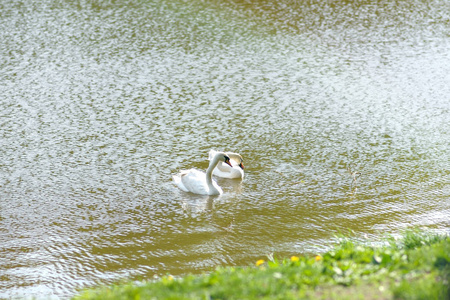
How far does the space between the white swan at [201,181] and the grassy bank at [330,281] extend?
3.82 m

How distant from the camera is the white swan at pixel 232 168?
10234 mm

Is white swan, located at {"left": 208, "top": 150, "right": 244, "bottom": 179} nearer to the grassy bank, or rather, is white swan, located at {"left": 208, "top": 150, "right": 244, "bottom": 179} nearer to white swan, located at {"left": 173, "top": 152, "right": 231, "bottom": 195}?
white swan, located at {"left": 173, "top": 152, "right": 231, "bottom": 195}

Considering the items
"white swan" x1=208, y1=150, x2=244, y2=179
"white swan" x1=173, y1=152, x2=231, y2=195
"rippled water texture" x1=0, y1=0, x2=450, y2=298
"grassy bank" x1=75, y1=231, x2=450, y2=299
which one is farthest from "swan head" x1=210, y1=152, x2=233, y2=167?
"grassy bank" x1=75, y1=231, x2=450, y2=299

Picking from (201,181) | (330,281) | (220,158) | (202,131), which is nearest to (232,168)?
(220,158)

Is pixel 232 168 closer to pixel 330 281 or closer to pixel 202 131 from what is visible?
pixel 202 131

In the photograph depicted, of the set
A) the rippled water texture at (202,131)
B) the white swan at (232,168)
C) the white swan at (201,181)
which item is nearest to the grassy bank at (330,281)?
the rippled water texture at (202,131)

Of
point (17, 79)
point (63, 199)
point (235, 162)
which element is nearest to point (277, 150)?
point (235, 162)

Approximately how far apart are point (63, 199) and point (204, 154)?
116 inches

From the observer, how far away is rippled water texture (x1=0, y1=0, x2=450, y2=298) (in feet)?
26.8

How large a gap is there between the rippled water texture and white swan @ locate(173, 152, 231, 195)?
17 cm

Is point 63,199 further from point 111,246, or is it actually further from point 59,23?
point 59,23

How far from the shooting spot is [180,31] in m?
18.6

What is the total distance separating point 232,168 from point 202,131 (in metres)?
1.92

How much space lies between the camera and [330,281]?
17.9 feet
